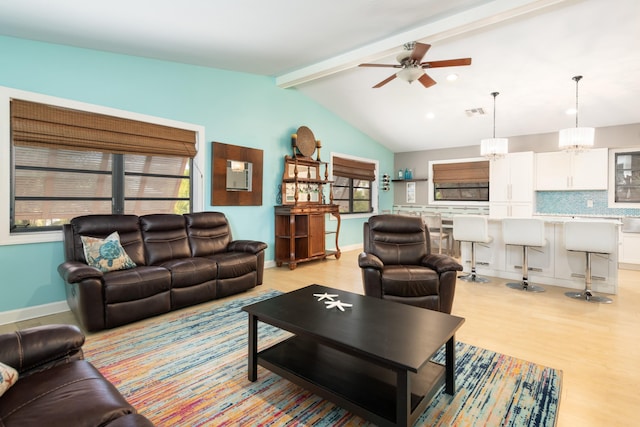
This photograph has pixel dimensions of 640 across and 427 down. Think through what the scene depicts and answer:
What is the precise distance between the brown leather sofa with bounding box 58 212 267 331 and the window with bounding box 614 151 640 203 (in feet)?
20.7

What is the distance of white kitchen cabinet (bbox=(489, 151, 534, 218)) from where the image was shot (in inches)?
248

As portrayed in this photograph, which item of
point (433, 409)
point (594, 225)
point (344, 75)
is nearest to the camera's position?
point (433, 409)

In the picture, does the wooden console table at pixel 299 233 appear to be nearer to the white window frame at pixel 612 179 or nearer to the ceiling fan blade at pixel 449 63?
the ceiling fan blade at pixel 449 63

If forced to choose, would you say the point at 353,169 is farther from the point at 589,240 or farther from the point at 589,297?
the point at 589,297

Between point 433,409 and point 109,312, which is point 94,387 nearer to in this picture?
point 433,409

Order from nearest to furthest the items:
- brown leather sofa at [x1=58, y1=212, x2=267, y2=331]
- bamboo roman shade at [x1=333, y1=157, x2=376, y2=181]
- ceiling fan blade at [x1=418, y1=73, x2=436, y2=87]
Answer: brown leather sofa at [x1=58, y1=212, x2=267, y2=331], ceiling fan blade at [x1=418, y1=73, x2=436, y2=87], bamboo roman shade at [x1=333, y1=157, x2=376, y2=181]

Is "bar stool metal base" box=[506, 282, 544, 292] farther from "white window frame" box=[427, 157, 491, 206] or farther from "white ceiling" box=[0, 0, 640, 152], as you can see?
"white window frame" box=[427, 157, 491, 206]

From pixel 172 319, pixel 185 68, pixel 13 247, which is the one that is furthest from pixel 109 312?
pixel 185 68

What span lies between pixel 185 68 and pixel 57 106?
1.57m

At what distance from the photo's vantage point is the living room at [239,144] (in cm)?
252

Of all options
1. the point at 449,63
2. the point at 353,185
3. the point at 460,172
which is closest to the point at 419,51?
the point at 449,63

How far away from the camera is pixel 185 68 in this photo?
430 centimetres

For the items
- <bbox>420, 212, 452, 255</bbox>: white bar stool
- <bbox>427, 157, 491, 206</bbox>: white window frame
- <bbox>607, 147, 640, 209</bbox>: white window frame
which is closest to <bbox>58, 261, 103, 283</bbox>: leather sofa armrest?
<bbox>420, 212, 452, 255</bbox>: white bar stool

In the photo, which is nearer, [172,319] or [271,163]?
[172,319]
